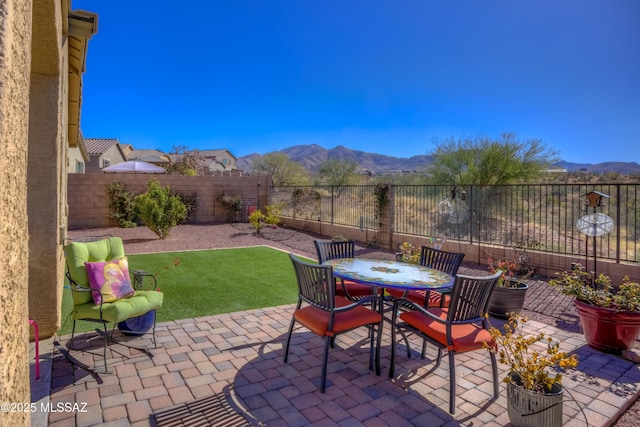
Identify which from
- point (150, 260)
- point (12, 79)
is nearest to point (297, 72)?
point (150, 260)

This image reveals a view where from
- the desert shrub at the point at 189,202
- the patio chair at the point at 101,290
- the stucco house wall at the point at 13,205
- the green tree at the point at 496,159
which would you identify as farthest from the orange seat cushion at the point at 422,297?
the green tree at the point at 496,159

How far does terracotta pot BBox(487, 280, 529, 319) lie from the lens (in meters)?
4.73

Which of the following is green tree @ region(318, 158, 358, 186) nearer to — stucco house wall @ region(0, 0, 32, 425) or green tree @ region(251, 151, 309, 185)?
green tree @ region(251, 151, 309, 185)

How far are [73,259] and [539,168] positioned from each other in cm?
1679

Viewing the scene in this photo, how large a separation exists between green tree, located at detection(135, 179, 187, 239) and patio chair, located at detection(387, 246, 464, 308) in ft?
27.6

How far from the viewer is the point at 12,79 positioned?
3.26ft

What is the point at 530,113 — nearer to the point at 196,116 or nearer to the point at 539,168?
the point at 539,168

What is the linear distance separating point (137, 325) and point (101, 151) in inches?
1267

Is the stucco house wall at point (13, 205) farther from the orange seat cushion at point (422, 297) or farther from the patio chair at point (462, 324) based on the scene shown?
the orange seat cushion at point (422, 297)

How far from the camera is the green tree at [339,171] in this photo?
3116cm

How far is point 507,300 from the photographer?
4.76m

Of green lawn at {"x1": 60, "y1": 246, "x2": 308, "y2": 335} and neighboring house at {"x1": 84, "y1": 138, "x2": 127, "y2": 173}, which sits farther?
neighboring house at {"x1": 84, "y1": 138, "x2": 127, "y2": 173}

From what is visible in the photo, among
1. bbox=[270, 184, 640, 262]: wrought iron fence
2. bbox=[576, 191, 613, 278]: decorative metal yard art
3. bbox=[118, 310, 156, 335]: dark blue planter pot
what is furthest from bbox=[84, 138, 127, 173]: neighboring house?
bbox=[576, 191, 613, 278]: decorative metal yard art

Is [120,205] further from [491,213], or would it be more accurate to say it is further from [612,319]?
[612,319]
